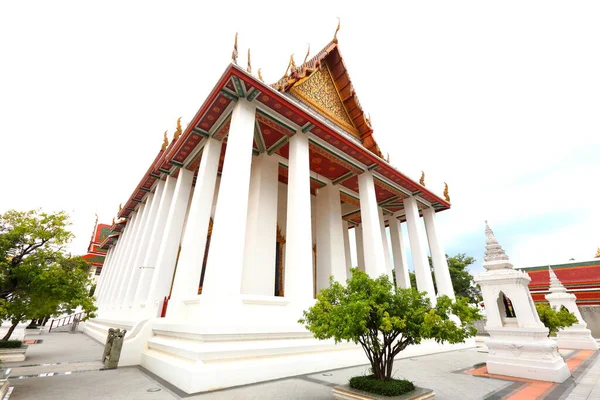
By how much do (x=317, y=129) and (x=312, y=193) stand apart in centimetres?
509

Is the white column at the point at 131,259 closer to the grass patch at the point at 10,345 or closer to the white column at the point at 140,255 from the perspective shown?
the white column at the point at 140,255

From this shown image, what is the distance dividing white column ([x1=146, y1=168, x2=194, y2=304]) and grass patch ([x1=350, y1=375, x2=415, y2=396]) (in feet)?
22.8

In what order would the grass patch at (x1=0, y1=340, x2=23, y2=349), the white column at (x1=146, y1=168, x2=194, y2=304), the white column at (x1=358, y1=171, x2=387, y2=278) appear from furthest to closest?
the white column at (x1=358, y1=171, x2=387, y2=278)
the white column at (x1=146, y1=168, x2=194, y2=304)
the grass patch at (x1=0, y1=340, x2=23, y2=349)

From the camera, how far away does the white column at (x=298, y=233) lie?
6797 mm

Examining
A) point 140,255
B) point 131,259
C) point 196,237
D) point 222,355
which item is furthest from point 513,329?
point 131,259

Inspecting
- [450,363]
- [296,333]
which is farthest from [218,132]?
[450,363]

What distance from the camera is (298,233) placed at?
7.27 metres

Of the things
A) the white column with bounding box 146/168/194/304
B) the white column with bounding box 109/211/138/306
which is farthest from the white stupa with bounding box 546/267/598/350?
the white column with bounding box 109/211/138/306

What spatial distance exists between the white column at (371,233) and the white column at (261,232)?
3303mm

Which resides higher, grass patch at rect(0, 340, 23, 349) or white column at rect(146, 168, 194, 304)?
white column at rect(146, 168, 194, 304)

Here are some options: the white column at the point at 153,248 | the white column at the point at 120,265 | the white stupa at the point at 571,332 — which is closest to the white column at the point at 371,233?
the white column at the point at 153,248

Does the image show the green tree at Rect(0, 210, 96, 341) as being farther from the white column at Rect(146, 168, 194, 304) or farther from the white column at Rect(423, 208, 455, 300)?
the white column at Rect(423, 208, 455, 300)

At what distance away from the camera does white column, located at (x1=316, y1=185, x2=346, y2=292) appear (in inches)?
424

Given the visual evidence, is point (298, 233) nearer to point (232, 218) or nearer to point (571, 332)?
point (232, 218)
